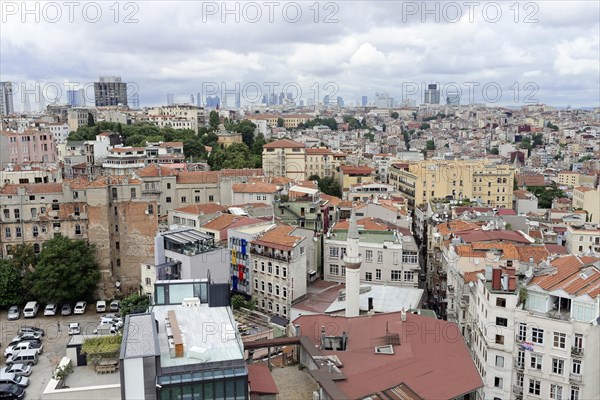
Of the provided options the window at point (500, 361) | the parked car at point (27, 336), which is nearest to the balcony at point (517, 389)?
the window at point (500, 361)

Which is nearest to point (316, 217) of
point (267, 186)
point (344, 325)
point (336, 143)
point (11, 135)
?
point (267, 186)

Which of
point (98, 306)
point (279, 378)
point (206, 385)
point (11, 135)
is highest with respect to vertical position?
point (11, 135)

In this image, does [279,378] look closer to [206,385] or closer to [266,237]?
[206,385]

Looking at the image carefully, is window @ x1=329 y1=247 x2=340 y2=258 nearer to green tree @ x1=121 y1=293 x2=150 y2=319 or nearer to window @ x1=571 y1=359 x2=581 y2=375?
→ green tree @ x1=121 y1=293 x2=150 y2=319

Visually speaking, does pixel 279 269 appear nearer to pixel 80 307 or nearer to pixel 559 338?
pixel 80 307

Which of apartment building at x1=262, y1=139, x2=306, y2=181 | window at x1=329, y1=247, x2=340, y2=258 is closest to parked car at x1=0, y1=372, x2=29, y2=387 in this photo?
window at x1=329, y1=247, x2=340, y2=258
